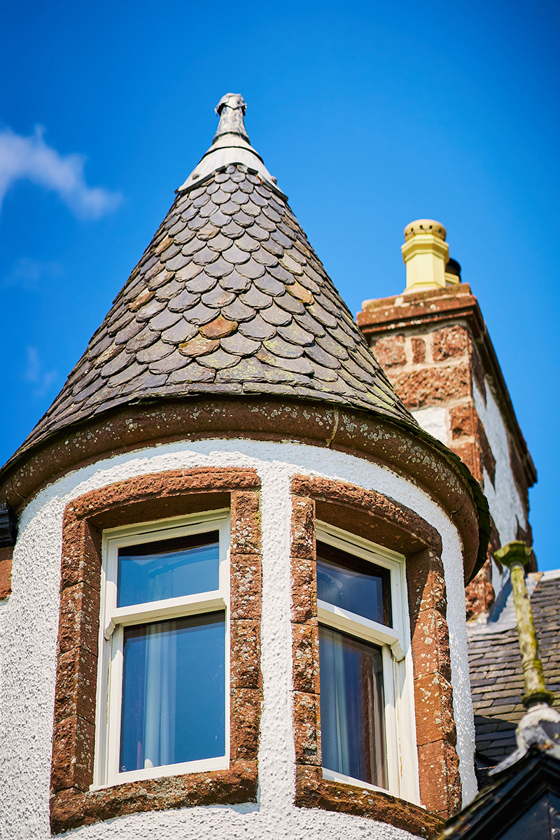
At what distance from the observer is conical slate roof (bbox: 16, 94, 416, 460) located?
6617 mm

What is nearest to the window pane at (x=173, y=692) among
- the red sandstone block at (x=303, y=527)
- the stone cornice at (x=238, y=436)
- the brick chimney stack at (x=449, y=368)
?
the red sandstone block at (x=303, y=527)

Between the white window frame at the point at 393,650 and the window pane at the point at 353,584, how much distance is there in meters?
0.03

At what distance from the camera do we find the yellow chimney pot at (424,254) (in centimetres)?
1209

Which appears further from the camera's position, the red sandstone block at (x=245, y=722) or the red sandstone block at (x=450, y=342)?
the red sandstone block at (x=450, y=342)

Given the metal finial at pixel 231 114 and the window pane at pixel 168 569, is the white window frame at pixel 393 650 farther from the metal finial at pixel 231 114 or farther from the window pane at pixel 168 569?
the metal finial at pixel 231 114

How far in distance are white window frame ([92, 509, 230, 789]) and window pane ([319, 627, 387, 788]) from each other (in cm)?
52

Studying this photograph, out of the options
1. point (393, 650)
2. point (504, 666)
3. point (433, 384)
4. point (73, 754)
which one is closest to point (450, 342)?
point (433, 384)

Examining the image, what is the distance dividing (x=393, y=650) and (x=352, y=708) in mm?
398

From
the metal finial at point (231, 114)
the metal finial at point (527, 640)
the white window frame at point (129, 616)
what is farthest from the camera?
the metal finial at point (231, 114)

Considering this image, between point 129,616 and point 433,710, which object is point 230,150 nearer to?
point 129,616

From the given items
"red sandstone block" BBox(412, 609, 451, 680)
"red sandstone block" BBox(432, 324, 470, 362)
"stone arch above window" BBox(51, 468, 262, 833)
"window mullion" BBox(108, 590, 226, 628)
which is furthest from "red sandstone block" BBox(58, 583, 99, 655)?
"red sandstone block" BBox(432, 324, 470, 362)

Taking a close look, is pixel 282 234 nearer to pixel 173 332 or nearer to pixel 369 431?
pixel 173 332

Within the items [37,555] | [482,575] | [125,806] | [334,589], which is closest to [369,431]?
[334,589]

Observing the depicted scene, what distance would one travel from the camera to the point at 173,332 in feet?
22.8
